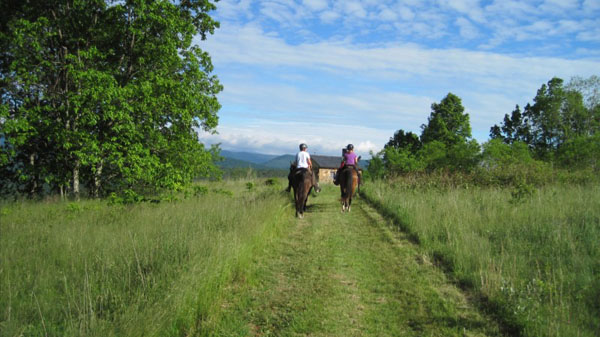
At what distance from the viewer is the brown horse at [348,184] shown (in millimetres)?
12930

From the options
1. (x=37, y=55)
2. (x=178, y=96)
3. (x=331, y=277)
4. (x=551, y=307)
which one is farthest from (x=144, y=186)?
(x=551, y=307)

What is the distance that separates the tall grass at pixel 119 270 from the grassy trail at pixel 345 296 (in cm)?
39

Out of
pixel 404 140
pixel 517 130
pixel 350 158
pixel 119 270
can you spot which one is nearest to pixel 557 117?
pixel 517 130

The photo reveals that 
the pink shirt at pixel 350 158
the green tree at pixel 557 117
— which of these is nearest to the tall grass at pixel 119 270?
the pink shirt at pixel 350 158

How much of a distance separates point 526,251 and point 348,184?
7.43 meters

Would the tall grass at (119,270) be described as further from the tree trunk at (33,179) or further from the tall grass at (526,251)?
the tree trunk at (33,179)

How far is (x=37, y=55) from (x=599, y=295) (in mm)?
15835

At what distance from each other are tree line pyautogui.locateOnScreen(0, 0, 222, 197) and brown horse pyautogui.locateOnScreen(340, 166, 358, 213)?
6342mm

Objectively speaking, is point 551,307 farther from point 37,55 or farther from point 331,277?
point 37,55

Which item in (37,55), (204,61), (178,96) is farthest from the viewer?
(204,61)

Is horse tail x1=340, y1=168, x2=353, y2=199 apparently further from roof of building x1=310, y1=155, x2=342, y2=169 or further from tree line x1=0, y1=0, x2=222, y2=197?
roof of building x1=310, y1=155, x2=342, y2=169

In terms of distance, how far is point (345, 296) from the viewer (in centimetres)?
468

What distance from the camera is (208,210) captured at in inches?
365

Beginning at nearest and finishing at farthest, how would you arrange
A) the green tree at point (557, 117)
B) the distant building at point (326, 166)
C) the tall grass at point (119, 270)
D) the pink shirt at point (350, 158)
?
the tall grass at point (119, 270) < the pink shirt at point (350, 158) < the green tree at point (557, 117) < the distant building at point (326, 166)
